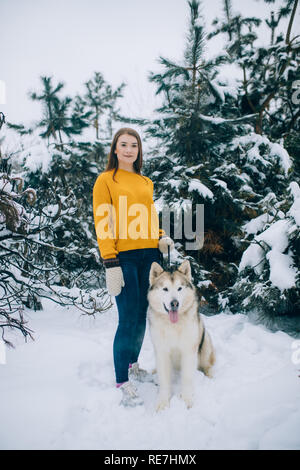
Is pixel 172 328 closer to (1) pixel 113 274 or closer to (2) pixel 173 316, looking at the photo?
(2) pixel 173 316

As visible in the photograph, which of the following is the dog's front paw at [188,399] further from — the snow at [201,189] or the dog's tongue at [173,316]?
A: the snow at [201,189]

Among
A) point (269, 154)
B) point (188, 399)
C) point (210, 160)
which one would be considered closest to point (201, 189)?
point (210, 160)

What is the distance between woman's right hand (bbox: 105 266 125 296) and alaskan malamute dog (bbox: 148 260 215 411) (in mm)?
276

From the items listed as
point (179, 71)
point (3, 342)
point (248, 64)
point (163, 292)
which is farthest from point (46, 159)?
point (248, 64)

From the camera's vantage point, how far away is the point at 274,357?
2.52 metres

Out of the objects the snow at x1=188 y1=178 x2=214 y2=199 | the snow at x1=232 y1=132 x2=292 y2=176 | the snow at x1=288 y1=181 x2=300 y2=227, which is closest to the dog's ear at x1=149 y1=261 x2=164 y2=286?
the snow at x1=288 y1=181 x2=300 y2=227

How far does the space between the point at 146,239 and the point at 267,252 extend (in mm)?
1730

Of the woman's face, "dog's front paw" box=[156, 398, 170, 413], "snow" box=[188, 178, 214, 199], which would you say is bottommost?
"dog's front paw" box=[156, 398, 170, 413]

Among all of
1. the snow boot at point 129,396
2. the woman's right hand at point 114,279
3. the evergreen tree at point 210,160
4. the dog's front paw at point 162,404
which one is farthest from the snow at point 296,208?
the snow boot at point 129,396

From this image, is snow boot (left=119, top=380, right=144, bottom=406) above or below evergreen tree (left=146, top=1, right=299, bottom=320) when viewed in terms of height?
below

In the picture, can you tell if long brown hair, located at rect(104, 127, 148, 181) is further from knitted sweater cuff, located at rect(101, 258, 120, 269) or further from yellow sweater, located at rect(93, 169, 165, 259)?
knitted sweater cuff, located at rect(101, 258, 120, 269)

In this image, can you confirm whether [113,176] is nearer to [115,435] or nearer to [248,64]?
[115,435]

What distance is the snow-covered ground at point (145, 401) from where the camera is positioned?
1639mm

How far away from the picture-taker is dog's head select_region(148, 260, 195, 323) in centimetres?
203
